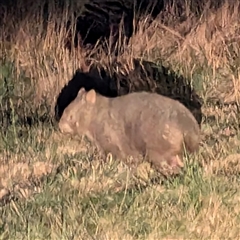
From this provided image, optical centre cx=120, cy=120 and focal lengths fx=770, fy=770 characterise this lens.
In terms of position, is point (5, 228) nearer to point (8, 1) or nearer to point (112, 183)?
point (112, 183)

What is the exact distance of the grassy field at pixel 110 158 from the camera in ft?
13.4

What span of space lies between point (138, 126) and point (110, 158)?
30 centimetres

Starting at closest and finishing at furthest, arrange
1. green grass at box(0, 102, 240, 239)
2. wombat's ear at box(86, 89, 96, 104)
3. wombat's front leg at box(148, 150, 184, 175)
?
green grass at box(0, 102, 240, 239) < wombat's front leg at box(148, 150, 184, 175) < wombat's ear at box(86, 89, 96, 104)

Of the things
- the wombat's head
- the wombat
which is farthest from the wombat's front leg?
the wombat's head

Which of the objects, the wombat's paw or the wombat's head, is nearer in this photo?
the wombat's paw

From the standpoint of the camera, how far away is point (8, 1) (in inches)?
280

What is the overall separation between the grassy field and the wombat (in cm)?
10

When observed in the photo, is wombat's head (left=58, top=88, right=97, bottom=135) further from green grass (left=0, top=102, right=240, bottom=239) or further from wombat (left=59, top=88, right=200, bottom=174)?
green grass (left=0, top=102, right=240, bottom=239)

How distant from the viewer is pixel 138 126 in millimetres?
4910

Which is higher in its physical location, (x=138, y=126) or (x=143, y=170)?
(x=138, y=126)

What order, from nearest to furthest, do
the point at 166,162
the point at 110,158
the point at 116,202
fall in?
1. the point at 116,202
2. the point at 166,162
3. the point at 110,158

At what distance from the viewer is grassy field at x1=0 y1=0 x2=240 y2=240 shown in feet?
13.4

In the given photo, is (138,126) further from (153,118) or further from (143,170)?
(143,170)

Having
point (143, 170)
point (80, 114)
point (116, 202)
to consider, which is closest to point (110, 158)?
point (143, 170)
